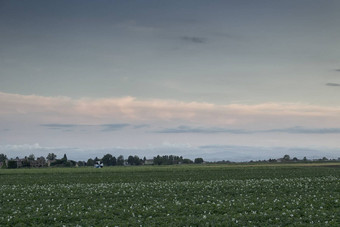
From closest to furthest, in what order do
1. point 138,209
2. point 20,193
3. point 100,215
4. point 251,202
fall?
point 100,215, point 138,209, point 251,202, point 20,193

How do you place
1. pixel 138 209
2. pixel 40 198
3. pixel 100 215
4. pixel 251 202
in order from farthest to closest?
pixel 40 198, pixel 251 202, pixel 138 209, pixel 100 215

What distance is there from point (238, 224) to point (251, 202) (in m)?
5.77

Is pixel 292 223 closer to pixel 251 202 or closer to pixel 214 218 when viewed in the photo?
pixel 214 218

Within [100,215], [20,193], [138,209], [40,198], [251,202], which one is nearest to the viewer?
[100,215]

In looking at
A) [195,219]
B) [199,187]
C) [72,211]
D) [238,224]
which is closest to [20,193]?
[72,211]

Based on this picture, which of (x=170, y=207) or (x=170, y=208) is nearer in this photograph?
(x=170, y=208)

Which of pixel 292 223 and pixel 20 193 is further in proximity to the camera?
pixel 20 193

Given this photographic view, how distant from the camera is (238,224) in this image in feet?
58.1

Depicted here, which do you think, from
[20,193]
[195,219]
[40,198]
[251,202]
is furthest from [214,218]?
[20,193]

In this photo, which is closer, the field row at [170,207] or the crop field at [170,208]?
the crop field at [170,208]

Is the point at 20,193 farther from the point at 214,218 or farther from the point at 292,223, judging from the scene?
the point at 292,223

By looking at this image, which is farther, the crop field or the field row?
the field row

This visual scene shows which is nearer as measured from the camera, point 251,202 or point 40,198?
point 251,202

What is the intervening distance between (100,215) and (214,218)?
6.16 meters
